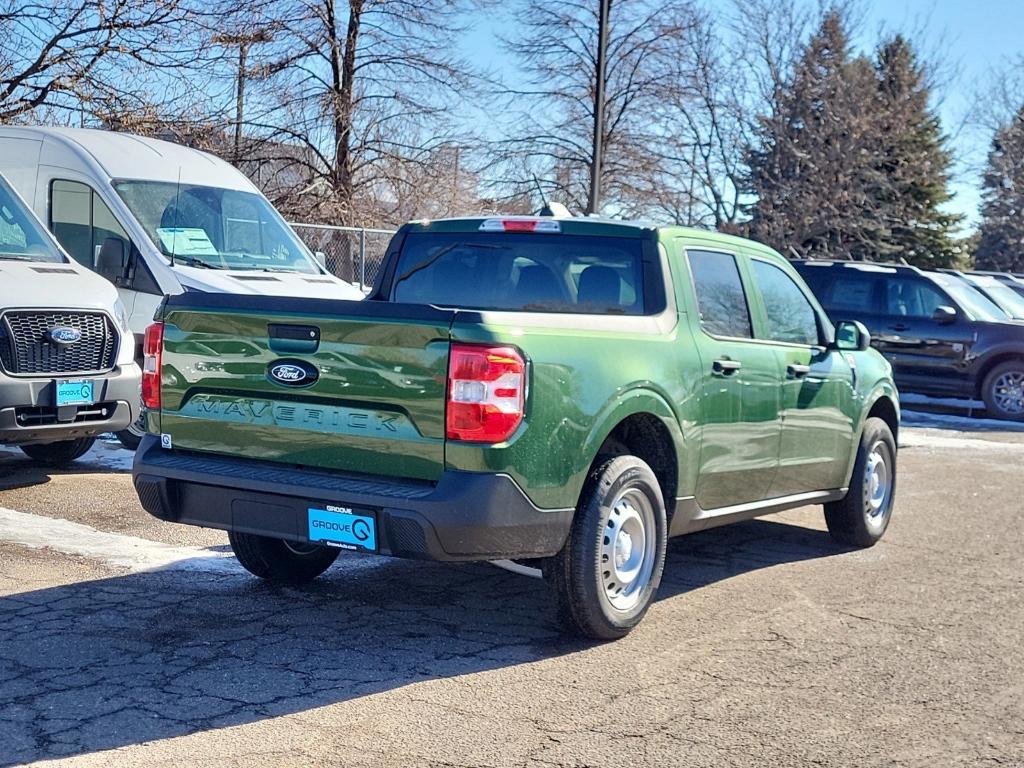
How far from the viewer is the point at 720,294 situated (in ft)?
21.0

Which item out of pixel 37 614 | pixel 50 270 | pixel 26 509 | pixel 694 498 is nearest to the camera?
pixel 37 614

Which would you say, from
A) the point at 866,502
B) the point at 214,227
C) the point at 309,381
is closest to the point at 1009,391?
the point at 866,502

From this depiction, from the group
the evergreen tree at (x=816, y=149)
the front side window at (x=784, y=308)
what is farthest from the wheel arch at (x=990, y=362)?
the evergreen tree at (x=816, y=149)

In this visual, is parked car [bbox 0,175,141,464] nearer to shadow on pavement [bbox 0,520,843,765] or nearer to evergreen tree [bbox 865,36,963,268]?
shadow on pavement [bbox 0,520,843,765]

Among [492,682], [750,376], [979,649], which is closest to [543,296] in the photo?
[750,376]

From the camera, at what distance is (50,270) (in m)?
8.95

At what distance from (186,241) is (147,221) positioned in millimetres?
337

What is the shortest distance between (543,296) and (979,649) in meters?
2.51

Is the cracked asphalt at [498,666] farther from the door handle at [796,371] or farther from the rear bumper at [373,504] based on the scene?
the door handle at [796,371]

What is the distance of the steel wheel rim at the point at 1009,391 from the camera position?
16.2 meters

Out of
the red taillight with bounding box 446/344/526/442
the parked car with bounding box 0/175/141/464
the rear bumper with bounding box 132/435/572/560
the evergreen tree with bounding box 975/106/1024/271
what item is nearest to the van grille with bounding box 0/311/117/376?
the parked car with bounding box 0/175/141/464

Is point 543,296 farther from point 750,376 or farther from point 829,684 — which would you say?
point 829,684

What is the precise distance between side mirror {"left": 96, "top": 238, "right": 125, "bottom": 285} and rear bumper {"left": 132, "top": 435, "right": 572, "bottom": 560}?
5023mm

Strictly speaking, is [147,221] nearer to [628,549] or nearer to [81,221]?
[81,221]
